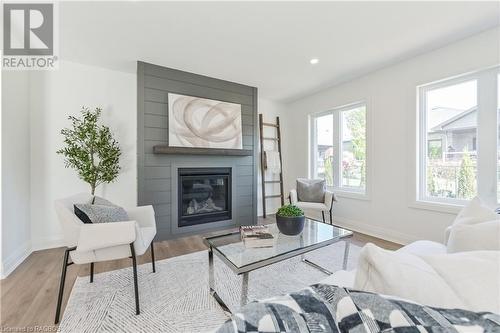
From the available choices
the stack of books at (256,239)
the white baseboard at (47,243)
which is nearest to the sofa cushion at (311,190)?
the stack of books at (256,239)

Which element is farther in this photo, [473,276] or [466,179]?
[466,179]

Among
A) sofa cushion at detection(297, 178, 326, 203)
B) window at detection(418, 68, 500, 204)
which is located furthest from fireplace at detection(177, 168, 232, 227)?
window at detection(418, 68, 500, 204)

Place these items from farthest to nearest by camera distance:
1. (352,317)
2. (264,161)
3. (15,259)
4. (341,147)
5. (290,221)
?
(264,161)
(341,147)
(15,259)
(290,221)
(352,317)

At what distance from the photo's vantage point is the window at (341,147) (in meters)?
Answer: 3.55

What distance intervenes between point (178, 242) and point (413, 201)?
3.17 metres

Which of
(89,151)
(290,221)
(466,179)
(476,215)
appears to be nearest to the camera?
(476,215)

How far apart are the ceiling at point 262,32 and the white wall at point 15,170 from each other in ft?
2.33

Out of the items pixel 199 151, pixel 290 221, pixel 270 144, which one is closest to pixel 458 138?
pixel 290 221

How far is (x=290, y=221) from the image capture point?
1.92m

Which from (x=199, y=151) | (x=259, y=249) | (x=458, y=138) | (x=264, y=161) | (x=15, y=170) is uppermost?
(x=458, y=138)

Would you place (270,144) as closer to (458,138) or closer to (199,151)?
(199,151)

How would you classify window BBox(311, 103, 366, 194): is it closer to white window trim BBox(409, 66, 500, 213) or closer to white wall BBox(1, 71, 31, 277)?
white window trim BBox(409, 66, 500, 213)

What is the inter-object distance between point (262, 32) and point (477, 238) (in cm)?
233

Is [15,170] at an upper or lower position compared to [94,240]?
upper
